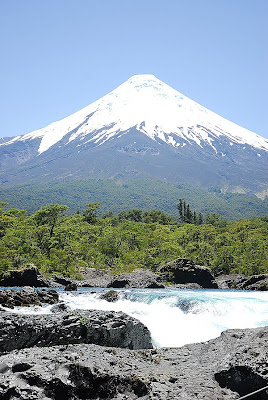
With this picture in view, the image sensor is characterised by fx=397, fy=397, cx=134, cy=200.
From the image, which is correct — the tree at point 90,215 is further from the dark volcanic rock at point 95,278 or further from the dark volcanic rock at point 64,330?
the dark volcanic rock at point 64,330

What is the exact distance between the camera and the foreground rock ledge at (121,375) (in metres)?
5.43

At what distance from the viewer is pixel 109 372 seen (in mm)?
5895

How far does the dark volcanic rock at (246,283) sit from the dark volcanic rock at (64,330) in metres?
21.2

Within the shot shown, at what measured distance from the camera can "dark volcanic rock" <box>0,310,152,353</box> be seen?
28.2 ft

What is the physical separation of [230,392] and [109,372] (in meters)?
1.83

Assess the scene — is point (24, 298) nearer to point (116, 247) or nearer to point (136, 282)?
point (136, 282)

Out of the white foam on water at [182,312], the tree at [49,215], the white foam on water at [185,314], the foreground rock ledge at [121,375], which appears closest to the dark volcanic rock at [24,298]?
the white foam on water at [182,312]

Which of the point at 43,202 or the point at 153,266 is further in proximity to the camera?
the point at 43,202

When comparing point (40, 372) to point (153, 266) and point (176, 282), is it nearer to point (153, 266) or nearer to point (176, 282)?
point (176, 282)

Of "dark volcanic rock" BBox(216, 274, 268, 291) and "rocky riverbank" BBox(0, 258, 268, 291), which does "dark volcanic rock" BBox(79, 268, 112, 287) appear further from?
"dark volcanic rock" BBox(216, 274, 268, 291)

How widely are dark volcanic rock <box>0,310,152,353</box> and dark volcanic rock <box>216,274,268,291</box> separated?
69.7 feet

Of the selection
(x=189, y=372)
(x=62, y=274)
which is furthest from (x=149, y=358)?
(x=62, y=274)

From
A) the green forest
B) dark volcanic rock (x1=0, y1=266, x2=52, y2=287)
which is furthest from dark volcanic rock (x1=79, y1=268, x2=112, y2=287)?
dark volcanic rock (x1=0, y1=266, x2=52, y2=287)

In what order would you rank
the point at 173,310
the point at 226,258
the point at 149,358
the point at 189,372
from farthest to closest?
the point at 226,258 → the point at 173,310 → the point at 149,358 → the point at 189,372
